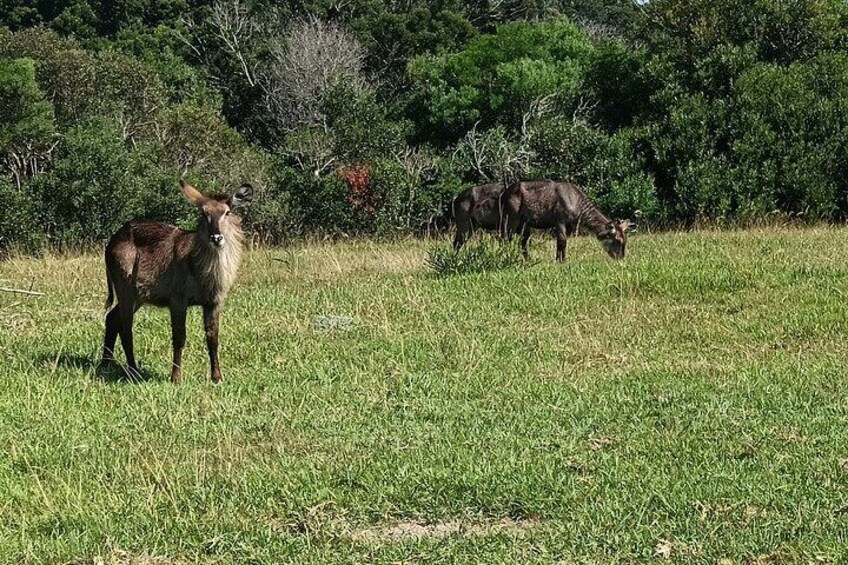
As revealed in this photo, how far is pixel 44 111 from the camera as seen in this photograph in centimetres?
2350

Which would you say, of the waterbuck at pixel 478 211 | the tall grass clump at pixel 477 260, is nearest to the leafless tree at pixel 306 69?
the waterbuck at pixel 478 211

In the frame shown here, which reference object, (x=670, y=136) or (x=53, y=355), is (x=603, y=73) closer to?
(x=670, y=136)

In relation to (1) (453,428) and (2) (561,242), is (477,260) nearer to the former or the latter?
(2) (561,242)

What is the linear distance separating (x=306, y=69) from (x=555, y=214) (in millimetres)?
21576

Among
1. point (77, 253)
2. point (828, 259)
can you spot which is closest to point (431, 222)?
point (77, 253)

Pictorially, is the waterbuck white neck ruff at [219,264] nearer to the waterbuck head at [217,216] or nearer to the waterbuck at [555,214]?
the waterbuck head at [217,216]

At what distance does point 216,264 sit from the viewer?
8.20 m

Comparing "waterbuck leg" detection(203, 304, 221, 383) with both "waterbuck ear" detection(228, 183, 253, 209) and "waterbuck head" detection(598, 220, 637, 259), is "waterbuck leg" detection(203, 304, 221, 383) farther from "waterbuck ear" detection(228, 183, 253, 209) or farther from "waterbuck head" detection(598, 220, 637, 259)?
"waterbuck head" detection(598, 220, 637, 259)

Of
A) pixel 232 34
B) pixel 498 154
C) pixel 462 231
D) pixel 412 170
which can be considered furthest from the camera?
pixel 232 34

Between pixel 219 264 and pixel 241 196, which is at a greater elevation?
pixel 241 196

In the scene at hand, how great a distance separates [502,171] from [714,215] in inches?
208

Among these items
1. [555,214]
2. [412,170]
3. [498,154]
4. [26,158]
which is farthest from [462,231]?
[26,158]

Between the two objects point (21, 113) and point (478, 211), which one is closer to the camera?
point (478, 211)

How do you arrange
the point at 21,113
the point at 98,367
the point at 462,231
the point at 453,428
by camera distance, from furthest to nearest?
the point at 21,113
the point at 462,231
the point at 98,367
the point at 453,428
